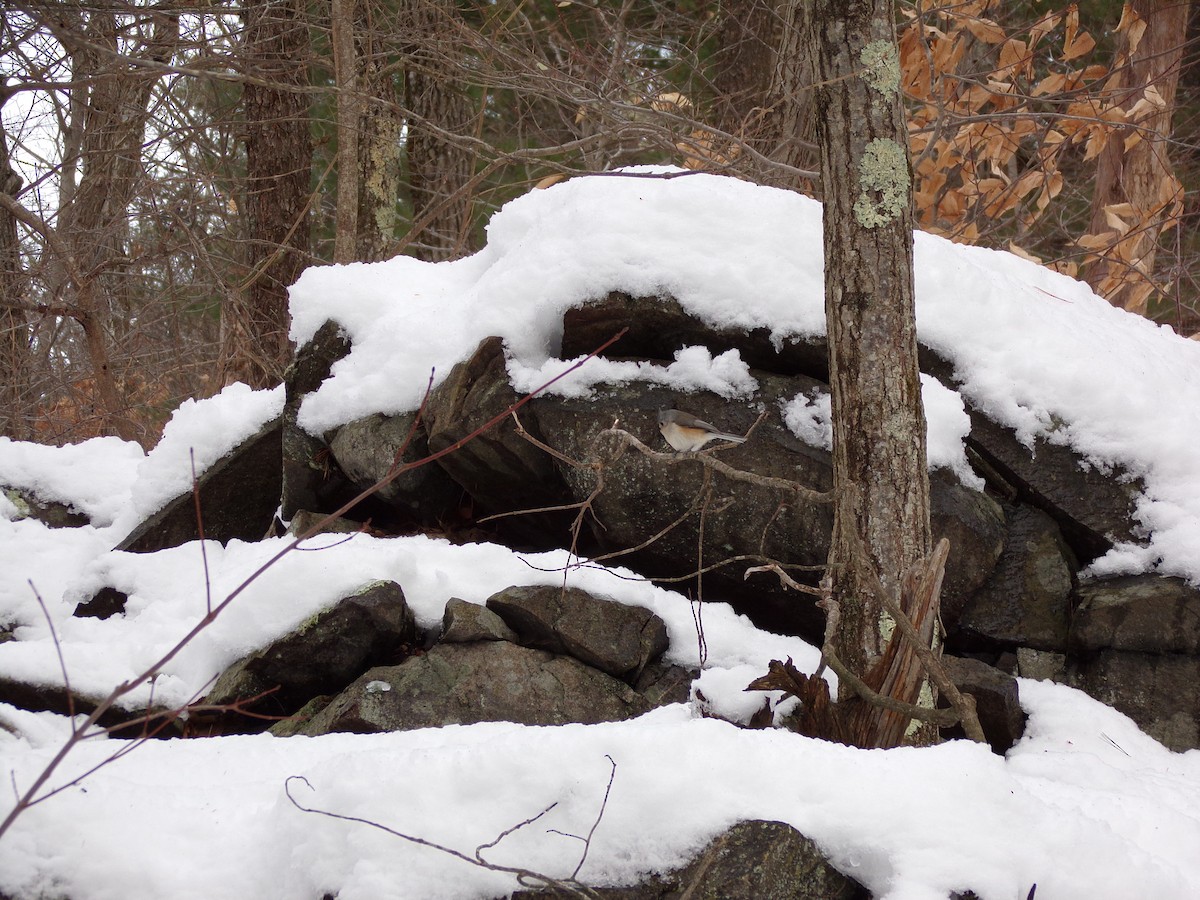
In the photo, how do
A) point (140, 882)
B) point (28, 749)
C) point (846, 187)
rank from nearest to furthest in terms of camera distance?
point (140, 882) < point (28, 749) < point (846, 187)

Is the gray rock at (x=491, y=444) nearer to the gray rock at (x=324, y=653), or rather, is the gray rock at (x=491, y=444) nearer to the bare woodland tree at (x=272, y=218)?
the gray rock at (x=324, y=653)

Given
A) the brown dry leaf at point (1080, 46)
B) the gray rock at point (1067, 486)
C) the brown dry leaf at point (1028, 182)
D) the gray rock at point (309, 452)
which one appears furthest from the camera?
the brown dry leaf at point (1028, 182)

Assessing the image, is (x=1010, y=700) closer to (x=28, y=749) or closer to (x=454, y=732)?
(x=454, y=732)

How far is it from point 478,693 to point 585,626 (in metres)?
0.48

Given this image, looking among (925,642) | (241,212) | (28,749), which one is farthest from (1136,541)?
(241,212)

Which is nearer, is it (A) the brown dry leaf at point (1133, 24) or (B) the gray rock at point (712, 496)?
(B) the gray rock at point (712, 496)

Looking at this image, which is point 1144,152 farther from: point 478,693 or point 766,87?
point 478,693

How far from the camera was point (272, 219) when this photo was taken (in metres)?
7.69

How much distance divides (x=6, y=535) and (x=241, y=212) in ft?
13.5

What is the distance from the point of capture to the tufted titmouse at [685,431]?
355 centimetres

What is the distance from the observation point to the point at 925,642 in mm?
2906

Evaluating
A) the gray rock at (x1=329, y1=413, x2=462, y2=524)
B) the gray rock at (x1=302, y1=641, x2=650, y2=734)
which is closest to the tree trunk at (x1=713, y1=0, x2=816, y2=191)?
the gray rock at (x1=329, y1=413, x2=462, y2=524)

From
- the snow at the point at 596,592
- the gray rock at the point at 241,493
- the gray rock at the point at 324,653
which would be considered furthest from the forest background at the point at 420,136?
the gray rock at the point at 324,653

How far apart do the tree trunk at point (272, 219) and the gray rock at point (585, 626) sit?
443 centimetres
